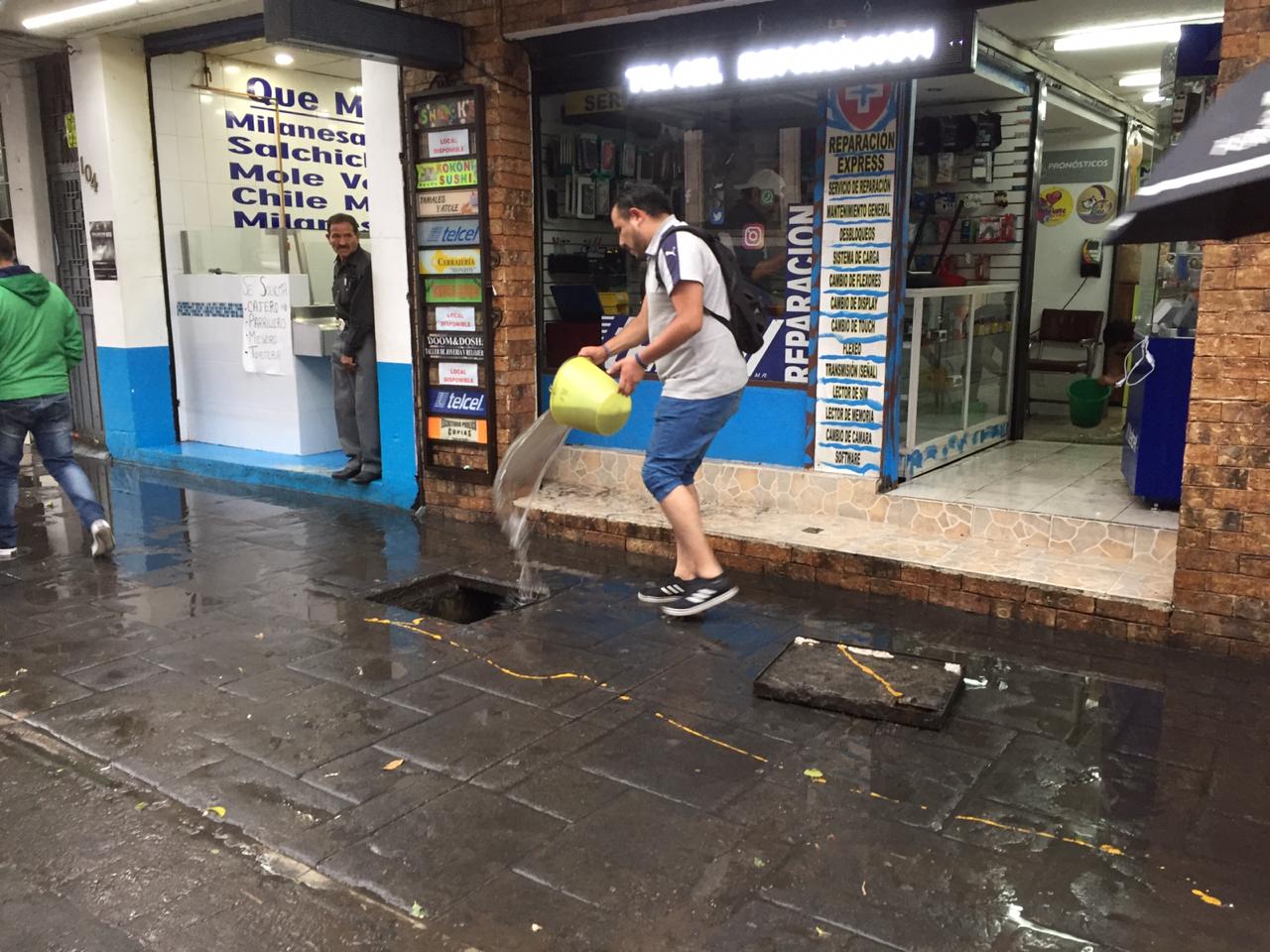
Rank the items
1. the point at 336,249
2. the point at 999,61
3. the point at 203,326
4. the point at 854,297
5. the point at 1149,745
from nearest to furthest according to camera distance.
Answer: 1. the point at 1149,745
2. the point at 854,297
3. the point at 999,61
4. the point at 336,249
5. the point at 203,326

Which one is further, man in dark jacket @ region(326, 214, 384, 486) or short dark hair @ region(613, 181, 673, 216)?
man in dark jacket @ region(326, 214, 384, 486)

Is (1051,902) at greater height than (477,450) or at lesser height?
lesser

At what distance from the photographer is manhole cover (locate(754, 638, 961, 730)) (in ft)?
12.2

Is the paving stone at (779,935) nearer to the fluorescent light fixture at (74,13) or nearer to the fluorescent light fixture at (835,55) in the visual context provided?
the fluorescent light fixture at (835,55)

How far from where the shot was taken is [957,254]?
7848 mm

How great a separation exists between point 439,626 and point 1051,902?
9.69ft

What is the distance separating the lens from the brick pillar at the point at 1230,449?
411 centimetres

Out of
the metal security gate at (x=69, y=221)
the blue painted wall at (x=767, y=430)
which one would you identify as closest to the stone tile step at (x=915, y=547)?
the blue painted wall at (x=767, y=430)

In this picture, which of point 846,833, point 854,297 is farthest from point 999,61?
point 846,833

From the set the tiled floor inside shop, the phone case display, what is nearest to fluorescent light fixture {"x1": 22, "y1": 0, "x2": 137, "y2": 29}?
the phone case display

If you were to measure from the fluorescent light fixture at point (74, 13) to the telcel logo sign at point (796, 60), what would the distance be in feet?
12.9

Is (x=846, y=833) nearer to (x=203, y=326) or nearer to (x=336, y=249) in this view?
(x=336, y=249)

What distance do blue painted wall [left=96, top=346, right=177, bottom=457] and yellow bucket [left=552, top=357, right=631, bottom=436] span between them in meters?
5.57

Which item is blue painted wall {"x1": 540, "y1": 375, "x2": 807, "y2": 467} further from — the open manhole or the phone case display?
the open manhole
